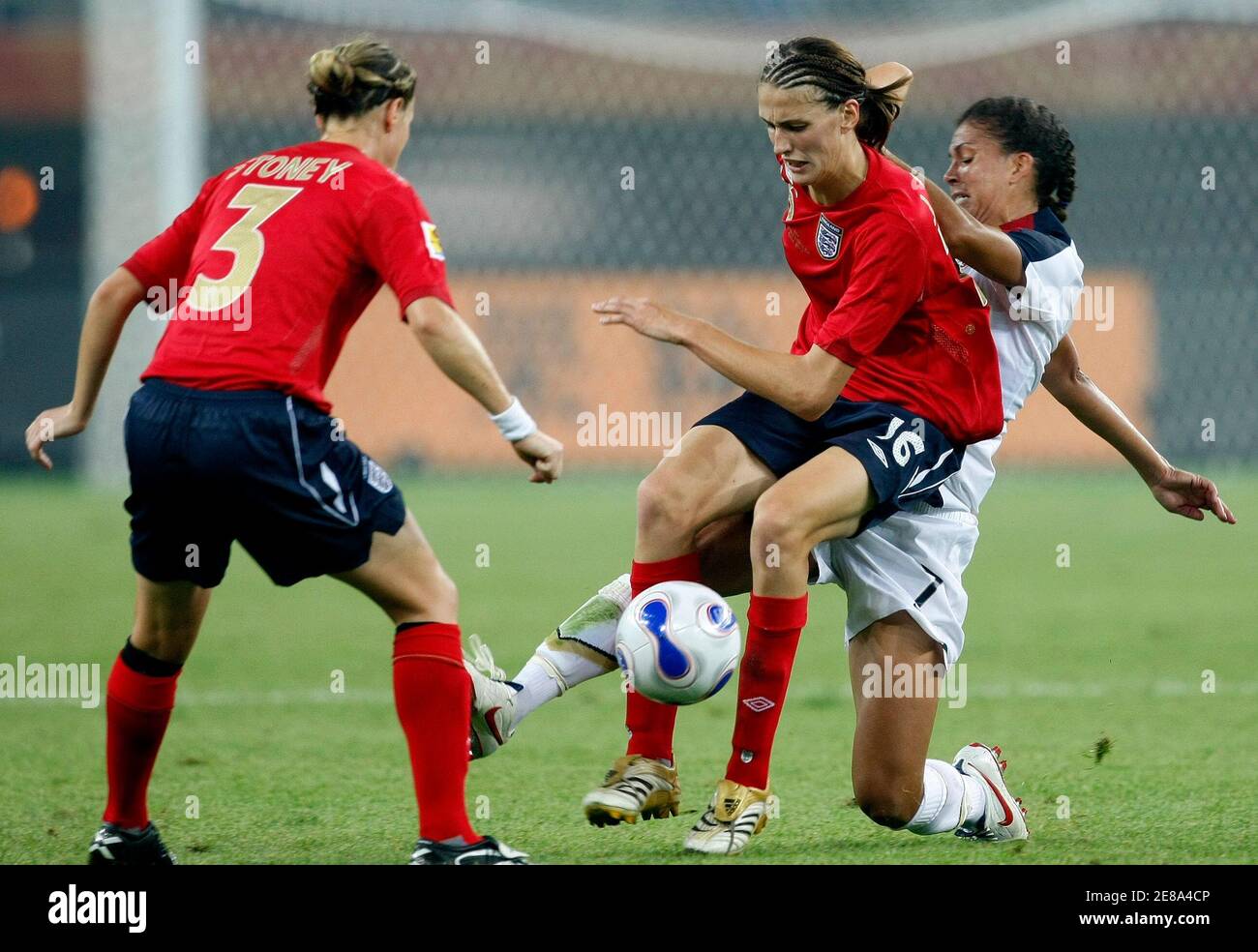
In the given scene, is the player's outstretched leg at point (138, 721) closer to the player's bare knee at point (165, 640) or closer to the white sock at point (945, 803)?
the player's bare knee at point (165, 640)

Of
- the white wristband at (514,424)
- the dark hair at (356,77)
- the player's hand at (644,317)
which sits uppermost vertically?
the dark hair at (356,77)

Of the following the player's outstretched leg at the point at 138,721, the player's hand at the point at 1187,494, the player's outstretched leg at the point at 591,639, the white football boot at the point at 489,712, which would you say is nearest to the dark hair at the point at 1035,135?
the player's hand at the point at 1187,494

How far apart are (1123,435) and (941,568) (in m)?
0.79

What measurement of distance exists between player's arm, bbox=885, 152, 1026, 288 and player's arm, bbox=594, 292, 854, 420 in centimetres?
48

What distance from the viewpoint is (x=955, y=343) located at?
4.46 meters

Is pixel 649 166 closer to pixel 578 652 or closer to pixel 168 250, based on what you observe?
pixel 578 652

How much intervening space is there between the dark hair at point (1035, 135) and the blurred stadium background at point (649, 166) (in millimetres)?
9832

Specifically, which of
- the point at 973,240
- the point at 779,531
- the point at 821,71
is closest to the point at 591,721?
the point at 779,531

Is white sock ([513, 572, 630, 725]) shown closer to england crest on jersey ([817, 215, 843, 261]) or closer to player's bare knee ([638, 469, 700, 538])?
player's bare knee ([638, 469, 700, 538])

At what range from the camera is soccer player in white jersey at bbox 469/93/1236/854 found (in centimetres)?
434

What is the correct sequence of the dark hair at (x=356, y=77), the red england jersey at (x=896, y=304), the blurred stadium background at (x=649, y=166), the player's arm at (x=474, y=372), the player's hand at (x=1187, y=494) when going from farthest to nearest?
the blurred stadium background at (x=649, y=166), the player's hand at (x=1187, y=494), the red england jersey at (x=896, y=304), the dark hair at (x=356, y=77), the player's arm at (x=474, y=372)

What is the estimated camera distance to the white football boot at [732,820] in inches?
161

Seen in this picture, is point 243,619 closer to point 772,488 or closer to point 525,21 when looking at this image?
point 772,488
